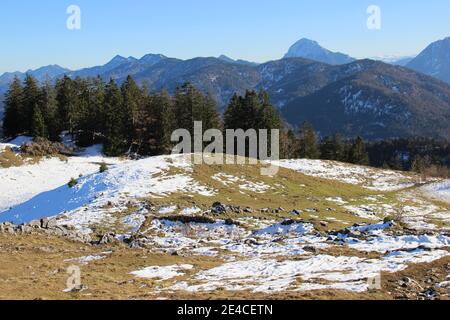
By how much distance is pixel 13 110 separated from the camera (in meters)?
85.6

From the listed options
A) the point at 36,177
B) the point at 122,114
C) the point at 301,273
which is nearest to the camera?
the point at 301,273

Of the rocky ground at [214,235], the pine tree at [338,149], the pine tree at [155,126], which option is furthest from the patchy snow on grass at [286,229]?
the pine tree at [338,149]

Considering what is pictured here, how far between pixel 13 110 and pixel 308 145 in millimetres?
59550

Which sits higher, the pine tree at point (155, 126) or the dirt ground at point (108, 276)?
the pine tree at point (155, 126)

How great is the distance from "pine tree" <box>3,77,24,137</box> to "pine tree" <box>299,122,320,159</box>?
186ft

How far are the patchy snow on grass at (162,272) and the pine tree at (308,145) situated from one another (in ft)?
236

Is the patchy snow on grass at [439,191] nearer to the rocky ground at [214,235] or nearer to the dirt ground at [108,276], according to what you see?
the rocky ground at [214,235]

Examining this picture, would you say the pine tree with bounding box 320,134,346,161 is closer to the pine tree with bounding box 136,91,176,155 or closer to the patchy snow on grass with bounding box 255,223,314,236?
the pine tree with bounding box 136,91,176,155

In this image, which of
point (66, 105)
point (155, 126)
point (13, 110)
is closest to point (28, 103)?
point (13, 110)

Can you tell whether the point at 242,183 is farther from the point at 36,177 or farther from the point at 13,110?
the point at 13,110

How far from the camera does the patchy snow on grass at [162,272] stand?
23.1 meters

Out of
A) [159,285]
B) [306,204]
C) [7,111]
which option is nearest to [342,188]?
[306,204]
